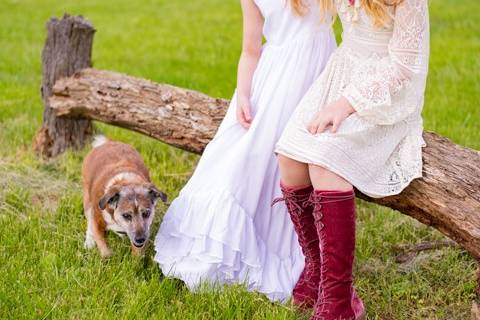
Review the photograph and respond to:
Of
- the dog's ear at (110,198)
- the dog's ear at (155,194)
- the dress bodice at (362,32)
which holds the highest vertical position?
the dress bodice at (362,32)

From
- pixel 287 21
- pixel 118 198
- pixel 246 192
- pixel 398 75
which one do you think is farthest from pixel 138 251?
pixel 398 75

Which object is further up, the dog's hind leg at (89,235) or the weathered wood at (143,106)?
the weathered wood at (143,106)

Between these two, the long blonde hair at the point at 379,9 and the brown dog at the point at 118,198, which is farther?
the brown dog at the point at 118,198

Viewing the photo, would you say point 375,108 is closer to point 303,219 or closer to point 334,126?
point 334,126

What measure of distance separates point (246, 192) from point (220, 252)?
13.3 inches

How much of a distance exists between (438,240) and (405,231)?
1.04 ft

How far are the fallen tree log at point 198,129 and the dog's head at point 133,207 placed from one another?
508 mm

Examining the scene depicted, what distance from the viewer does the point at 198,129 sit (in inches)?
177

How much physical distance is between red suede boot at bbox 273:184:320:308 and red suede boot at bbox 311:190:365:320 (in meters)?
0.12

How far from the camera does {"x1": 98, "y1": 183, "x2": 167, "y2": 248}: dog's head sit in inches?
161

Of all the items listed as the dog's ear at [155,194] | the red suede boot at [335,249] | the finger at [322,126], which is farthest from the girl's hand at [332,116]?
the dog's ear at [155,194]

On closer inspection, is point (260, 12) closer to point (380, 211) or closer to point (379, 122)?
point (379, 122)

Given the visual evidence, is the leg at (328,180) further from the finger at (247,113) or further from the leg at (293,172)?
the finger at (247,113)

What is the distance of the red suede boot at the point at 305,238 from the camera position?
138 inches
